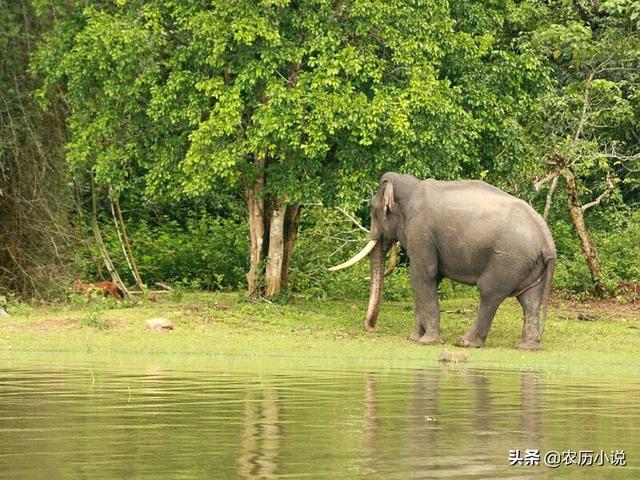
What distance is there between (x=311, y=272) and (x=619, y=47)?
732cm

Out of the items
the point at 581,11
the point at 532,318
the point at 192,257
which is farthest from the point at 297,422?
the point at 581,11

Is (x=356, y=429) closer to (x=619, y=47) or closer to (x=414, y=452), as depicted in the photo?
(x=414, y=452)

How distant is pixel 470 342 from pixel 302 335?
256 cm

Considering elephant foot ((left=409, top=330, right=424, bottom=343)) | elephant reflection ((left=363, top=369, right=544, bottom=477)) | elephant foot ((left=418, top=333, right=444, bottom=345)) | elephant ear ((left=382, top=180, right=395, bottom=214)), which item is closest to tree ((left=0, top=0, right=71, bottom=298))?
elephant ear ((left=382, top=180, right=395, bottom=214))

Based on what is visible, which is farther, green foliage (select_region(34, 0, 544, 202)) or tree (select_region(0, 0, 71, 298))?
tree (select_region(0, 0, 71, 298))

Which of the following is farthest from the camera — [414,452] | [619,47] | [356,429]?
[619,47]

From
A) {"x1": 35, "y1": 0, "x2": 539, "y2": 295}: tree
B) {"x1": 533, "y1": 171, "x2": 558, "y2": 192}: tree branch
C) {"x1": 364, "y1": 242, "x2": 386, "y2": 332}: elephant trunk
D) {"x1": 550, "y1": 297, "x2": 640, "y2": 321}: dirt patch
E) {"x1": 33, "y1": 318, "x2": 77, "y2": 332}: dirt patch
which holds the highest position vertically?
{"x1": 35, "y1": 0, "x2": 539, "y2": 295}: tree

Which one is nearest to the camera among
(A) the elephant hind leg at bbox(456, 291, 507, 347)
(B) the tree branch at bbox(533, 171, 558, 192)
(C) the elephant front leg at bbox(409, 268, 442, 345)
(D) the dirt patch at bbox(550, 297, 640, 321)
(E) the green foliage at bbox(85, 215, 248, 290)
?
(A) the elephant hind leg at bbox(456, 291, 507, 347)

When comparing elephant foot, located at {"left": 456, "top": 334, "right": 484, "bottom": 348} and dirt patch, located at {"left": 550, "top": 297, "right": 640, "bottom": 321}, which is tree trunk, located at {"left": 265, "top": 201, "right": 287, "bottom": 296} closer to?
elephant foot, located at {"left": 456, "top": 334, "right": 484, "bottom": 348}

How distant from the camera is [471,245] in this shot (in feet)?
73.0

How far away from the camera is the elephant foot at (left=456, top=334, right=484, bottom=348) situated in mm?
22094

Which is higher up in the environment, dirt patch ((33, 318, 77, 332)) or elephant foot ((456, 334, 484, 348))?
dirt patch ((33, 318, 77, 332))

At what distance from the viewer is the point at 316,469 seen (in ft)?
32.6

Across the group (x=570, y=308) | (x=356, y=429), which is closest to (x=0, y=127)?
(x=570, y=308)
